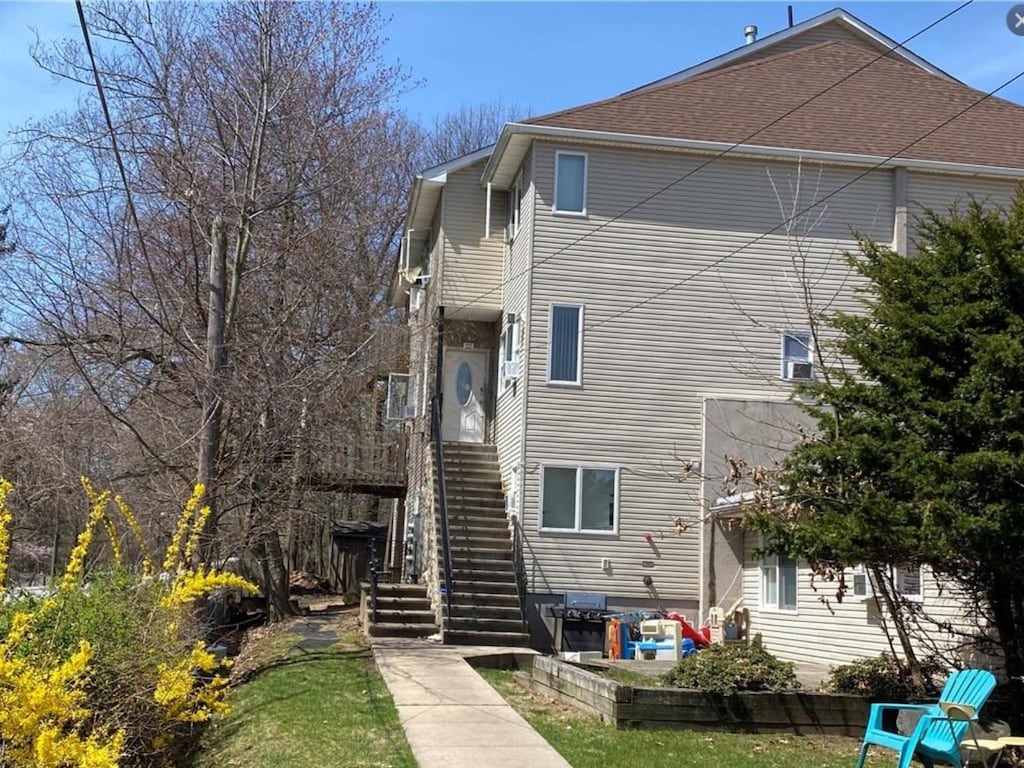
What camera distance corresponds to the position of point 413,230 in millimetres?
24750

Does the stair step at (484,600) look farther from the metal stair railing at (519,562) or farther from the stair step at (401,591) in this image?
the stair step at (401,591)

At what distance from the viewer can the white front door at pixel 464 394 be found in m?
22.7

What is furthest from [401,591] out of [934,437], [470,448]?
[934,437]

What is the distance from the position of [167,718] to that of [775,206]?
1450cm

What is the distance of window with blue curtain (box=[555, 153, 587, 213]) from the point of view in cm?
1925

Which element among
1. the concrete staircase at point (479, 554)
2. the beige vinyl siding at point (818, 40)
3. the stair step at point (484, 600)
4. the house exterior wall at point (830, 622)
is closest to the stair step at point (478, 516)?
the concrete staircase at point (479, 554)

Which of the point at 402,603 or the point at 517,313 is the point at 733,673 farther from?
the point at 517,313

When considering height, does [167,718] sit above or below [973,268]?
below

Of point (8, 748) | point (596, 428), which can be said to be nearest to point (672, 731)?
point (8, 748)

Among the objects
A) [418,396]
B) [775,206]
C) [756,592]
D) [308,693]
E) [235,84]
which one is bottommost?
[308,693]

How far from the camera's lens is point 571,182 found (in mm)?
19344

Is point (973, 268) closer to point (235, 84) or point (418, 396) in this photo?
point (235, 84)

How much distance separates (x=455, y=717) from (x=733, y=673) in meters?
2.69

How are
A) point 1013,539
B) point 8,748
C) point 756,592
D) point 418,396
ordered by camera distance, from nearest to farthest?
point 8,748 → point 1013,539 → point 756,592 → point 418,396
